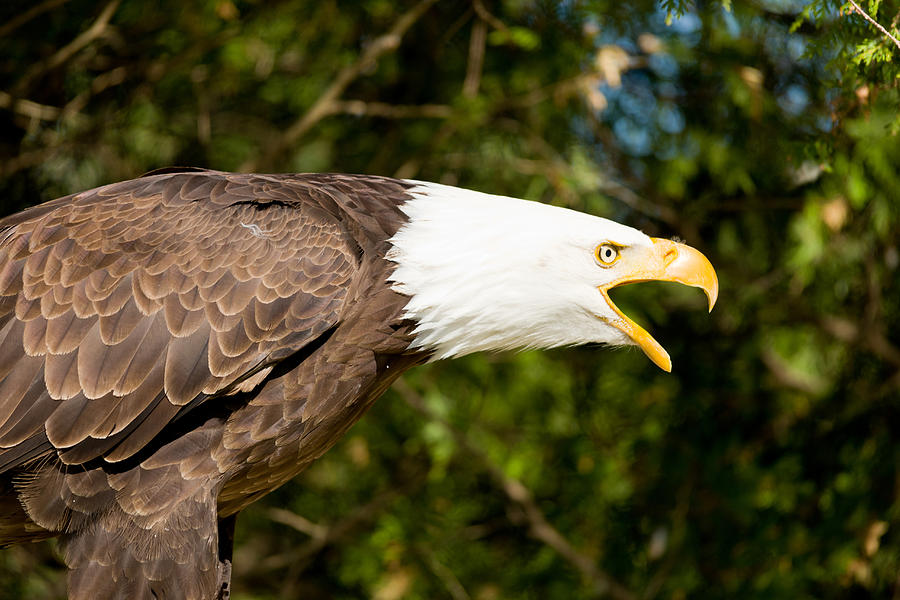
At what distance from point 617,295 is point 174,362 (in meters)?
2.79

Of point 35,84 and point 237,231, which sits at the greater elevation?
point 237,231

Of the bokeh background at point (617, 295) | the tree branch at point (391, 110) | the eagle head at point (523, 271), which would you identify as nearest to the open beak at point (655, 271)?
the eagle head at point (523, 271)

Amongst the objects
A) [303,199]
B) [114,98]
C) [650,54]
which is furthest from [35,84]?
[650,54]

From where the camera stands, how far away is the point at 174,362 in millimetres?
2801

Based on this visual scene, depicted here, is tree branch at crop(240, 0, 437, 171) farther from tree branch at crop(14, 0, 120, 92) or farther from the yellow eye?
the yellow eye

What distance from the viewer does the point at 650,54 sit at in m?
5.12

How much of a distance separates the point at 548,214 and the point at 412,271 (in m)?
0.46

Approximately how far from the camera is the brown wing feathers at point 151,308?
9.17 feet

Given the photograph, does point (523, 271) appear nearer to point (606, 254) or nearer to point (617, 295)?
point (606, 254)

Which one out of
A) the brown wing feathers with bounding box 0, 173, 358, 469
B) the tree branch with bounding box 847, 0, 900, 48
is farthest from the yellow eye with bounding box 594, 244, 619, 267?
the tree branch with bounding box 847, 0, 900, 48

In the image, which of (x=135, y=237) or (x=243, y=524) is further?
(x=243, y=524)

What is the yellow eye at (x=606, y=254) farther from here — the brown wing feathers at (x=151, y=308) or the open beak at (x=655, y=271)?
the brown wing feathers at (x=151, y=308)

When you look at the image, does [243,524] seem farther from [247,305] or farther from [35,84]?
[247,305]

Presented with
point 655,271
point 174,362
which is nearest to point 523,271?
point 655,271
